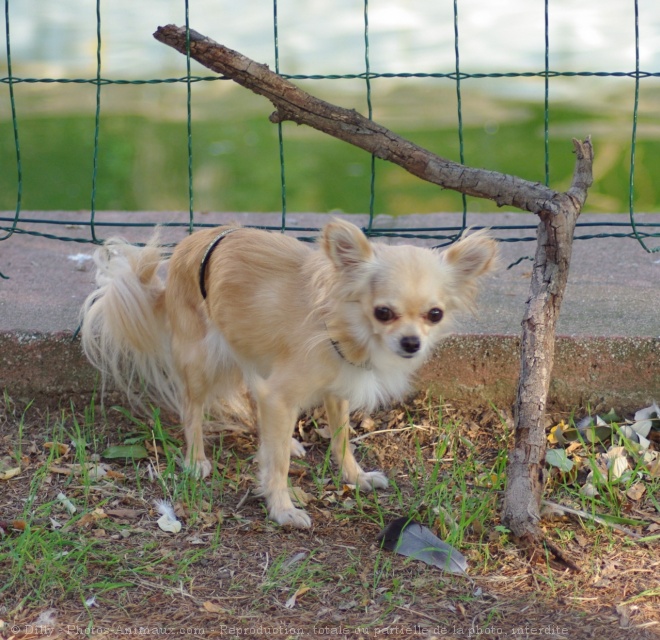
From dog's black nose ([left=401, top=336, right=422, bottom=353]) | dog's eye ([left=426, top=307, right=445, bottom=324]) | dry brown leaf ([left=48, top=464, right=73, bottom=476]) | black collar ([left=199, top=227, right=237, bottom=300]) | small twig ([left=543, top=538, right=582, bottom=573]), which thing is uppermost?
black collar ([left=199, top=227, right=237, bottom=300])

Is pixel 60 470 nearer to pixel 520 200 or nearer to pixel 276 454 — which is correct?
pixel 276 454

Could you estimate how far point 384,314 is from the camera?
2.91m

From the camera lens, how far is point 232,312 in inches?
133

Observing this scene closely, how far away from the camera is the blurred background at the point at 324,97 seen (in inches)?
335

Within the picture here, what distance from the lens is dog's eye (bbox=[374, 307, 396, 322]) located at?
2.90m

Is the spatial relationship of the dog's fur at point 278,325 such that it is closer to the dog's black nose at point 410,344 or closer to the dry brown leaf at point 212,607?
the dog's black nose at point 410,344

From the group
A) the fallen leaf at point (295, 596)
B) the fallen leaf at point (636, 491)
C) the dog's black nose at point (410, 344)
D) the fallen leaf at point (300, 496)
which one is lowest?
the fallen leaf at point (295, 596)

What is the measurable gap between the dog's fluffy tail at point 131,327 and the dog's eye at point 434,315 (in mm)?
1227

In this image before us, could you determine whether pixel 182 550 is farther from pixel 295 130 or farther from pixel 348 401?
pixel 295 130

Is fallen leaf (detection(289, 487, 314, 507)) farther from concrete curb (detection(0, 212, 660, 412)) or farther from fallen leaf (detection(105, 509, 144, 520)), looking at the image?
concrete curb (detection(0, 212, 660, 412))

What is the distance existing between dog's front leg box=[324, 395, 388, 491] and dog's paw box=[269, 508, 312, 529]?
0.31 metres

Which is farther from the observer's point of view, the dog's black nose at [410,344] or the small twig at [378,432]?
the small twig at [378,432]

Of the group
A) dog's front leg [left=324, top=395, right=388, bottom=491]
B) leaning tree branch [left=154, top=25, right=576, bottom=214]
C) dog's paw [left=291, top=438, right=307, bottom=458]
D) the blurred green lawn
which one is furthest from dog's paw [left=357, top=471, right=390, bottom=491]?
the blurred green lawn

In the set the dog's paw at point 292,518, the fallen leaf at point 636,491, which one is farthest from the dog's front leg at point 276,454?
the fallen leaf at point 636,491
